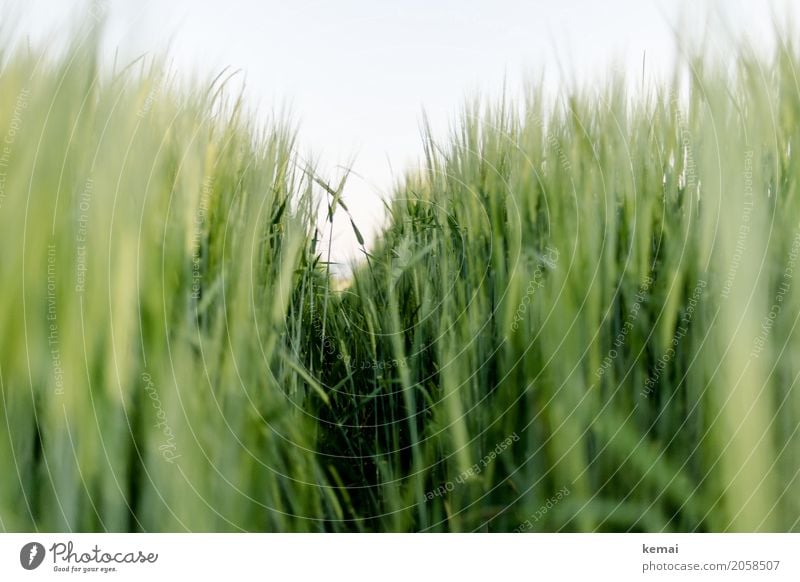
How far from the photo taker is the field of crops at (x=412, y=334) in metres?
0.41

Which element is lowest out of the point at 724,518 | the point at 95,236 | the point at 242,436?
Answer: the point at 724,518

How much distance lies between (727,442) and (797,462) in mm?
69

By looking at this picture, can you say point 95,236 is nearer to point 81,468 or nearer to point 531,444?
point 81,468

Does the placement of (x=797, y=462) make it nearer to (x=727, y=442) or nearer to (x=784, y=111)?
(x=727, y=442)

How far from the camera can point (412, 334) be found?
0.47 m

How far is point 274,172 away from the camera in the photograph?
0.50 metres

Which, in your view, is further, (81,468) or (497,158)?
(497,158)

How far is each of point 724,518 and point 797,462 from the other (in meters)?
0.07

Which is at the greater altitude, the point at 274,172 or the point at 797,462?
the point at 274,172

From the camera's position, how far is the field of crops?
41cm

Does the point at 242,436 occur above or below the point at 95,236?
below

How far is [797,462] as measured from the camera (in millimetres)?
464

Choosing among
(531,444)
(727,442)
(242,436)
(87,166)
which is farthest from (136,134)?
(727,442)
